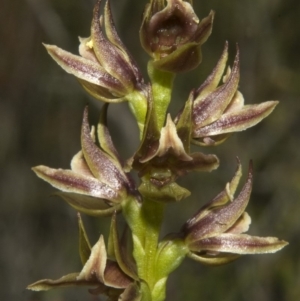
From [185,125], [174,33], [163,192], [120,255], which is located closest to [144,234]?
[120,255]

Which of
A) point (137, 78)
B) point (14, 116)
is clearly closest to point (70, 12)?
point (14, 116)

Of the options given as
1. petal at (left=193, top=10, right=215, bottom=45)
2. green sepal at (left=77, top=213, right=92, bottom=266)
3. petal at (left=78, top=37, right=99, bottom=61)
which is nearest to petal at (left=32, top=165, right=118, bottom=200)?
green sepal at (left=77, top=213, right=92, bottom=266)

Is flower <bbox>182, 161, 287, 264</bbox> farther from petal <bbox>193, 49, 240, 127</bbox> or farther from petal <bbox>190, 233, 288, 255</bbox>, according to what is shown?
petal <bbox>193, 49, 240, 127</bbox>

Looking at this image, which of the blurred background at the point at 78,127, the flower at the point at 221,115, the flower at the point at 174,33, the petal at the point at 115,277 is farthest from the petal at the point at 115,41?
the blurred background at the point at 78,127

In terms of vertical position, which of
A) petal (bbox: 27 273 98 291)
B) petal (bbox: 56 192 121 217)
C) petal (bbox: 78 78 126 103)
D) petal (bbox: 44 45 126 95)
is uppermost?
petal (bbox: 44 45 126 95)

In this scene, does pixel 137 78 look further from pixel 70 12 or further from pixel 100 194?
pixel 70 12

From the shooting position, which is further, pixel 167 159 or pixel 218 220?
pixel 218 220

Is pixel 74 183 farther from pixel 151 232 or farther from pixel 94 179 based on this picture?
pixel 151 232
